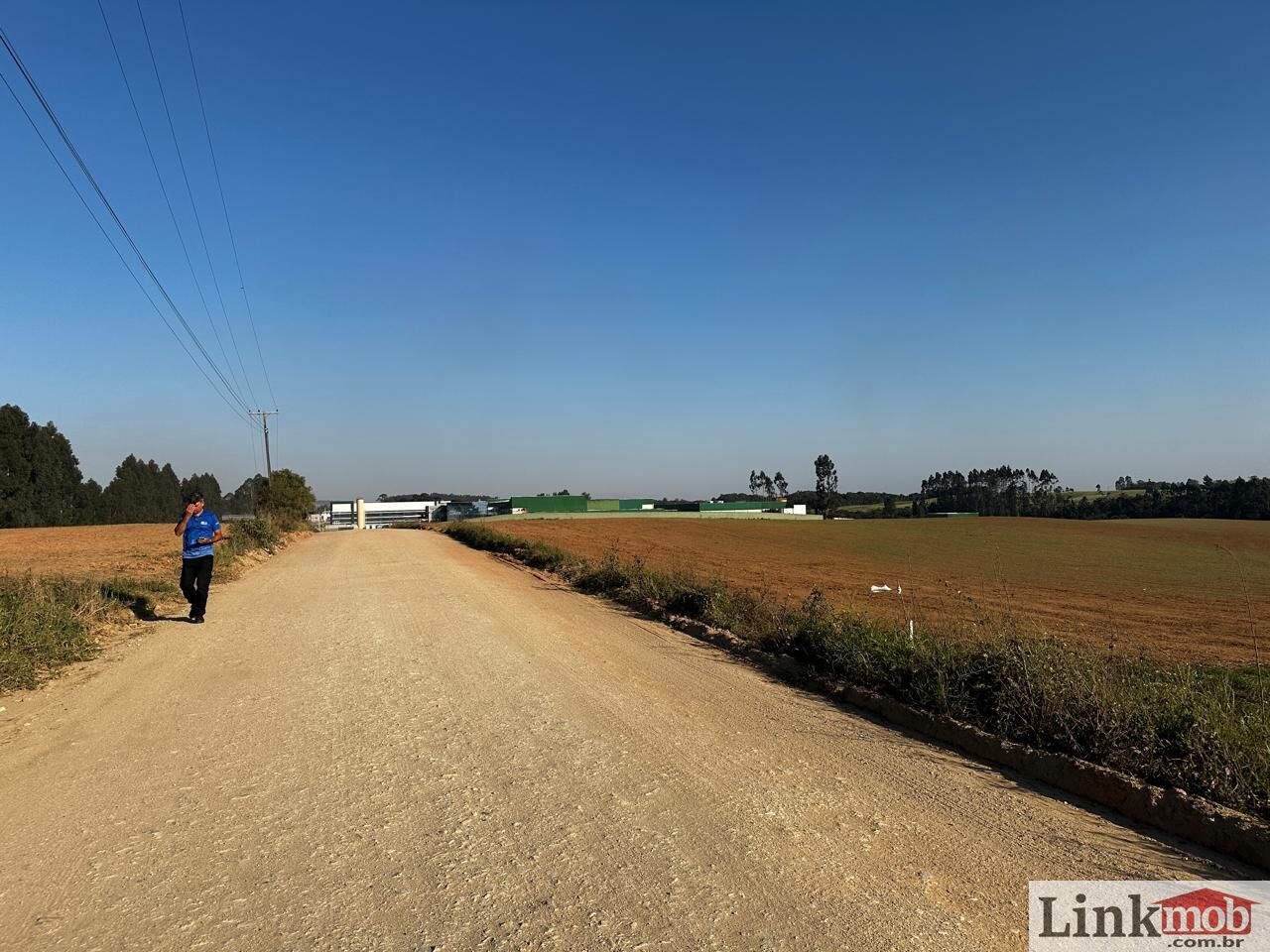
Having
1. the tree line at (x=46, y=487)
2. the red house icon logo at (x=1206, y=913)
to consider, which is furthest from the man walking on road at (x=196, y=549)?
the tree line at (x=46, y=487)

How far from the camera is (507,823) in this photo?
4152mm

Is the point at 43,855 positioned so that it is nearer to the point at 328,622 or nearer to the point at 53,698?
the point at 53,698

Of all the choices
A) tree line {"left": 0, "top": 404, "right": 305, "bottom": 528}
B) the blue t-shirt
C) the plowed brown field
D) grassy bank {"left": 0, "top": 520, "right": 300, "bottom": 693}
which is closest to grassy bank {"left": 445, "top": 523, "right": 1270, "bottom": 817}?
the plowed brown field

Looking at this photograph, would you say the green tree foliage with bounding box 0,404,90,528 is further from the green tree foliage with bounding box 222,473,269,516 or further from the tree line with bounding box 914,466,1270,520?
the tree line with bounding box 914,466,1270,520

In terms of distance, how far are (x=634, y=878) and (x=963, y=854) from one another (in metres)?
1.73

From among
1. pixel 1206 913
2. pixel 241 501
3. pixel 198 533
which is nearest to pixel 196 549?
pixel 198 533

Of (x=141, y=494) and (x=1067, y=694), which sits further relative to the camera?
(x=141, y=494)

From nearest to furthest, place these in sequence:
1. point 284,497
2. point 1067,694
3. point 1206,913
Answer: point 1206,913 → point 1067,694 → point 284,497

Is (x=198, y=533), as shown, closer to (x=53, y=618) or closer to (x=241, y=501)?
(x=53, y=618)

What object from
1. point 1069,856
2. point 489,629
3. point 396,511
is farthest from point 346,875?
point 396,511

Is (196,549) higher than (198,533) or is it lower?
lower

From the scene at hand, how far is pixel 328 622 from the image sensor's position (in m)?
11.4

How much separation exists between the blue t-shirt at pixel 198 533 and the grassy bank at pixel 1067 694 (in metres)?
8.17

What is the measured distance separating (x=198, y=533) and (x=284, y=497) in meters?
56.0
